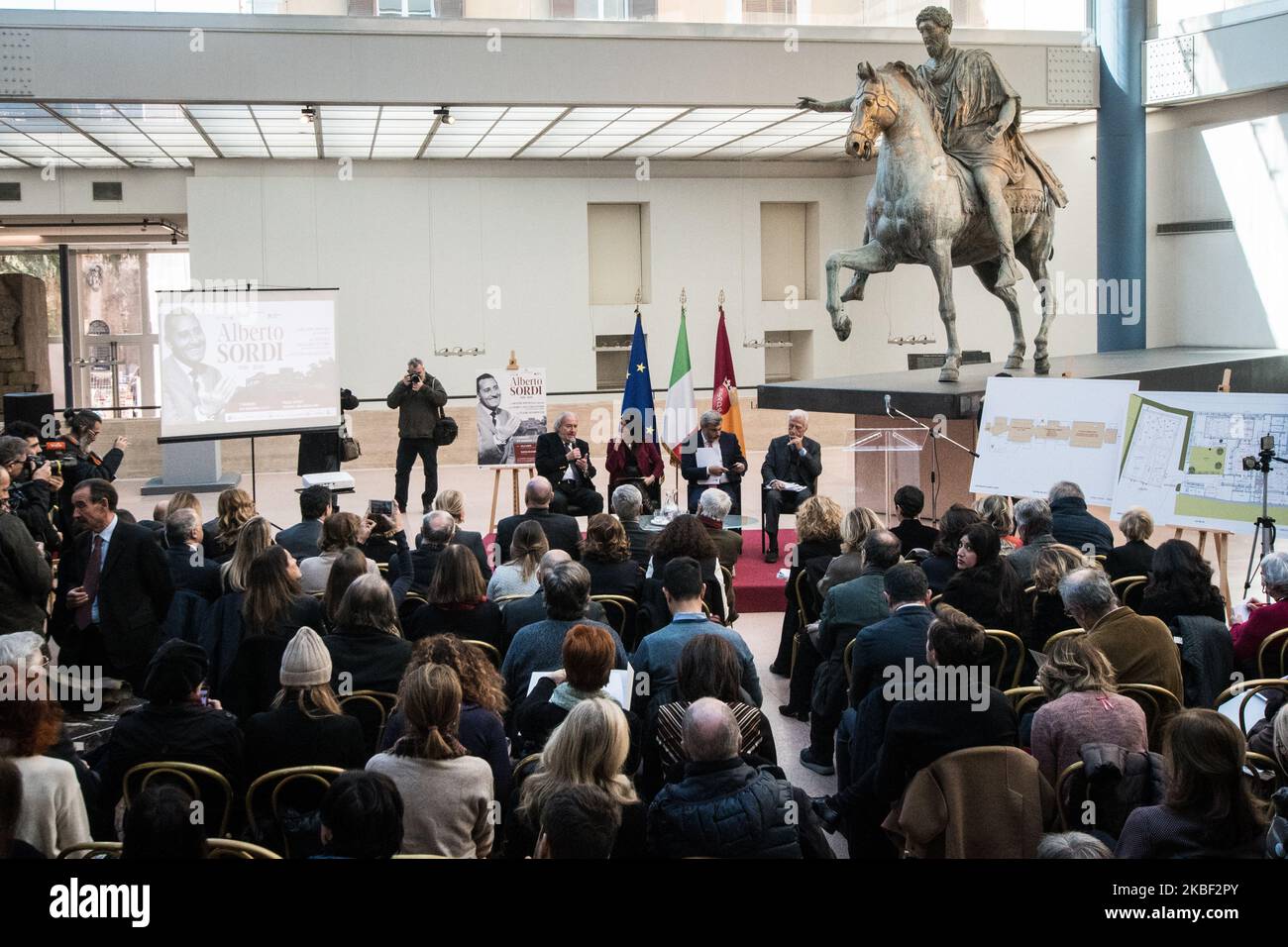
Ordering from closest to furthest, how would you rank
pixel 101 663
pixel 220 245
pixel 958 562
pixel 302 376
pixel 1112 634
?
pixel 1112 634, pixel 958 562, pixel 101 663, pixel 302 376, pixel 220 245

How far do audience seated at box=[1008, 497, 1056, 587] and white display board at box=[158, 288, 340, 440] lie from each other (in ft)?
23.2

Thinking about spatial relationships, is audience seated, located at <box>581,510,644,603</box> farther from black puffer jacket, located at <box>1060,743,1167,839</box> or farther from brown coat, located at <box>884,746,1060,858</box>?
black puffer jacket, located at <box>1060,743,1167,839</box>

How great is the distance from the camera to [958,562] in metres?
5.54

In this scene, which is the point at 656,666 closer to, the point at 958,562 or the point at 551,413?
the point at 958,562

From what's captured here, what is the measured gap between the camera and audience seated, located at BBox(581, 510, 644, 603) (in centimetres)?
595

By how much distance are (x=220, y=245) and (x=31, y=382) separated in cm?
633

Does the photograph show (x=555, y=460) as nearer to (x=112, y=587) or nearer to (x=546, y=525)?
(x=546, y=525)

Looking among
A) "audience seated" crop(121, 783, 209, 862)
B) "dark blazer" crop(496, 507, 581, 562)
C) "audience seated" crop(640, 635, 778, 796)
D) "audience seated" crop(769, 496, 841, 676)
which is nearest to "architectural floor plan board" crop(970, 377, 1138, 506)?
"audience seated" crop(769, 496, 841, 676)

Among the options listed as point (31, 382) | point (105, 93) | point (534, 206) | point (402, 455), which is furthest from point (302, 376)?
point (31, 382)

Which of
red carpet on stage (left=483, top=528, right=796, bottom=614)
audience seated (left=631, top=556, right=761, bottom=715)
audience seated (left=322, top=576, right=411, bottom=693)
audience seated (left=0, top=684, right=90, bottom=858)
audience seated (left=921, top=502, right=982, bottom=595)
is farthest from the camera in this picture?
red carpet on stage (left=483, top=528, right=796, bottom=614)

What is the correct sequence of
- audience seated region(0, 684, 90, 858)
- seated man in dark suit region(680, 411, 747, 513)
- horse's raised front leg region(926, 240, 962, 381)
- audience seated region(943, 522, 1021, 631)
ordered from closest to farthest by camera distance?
1. audience seated region(0, 684, 90, 858)
2. audience seated region(943, 522, 1021, 631)
3. horse's raised front leg region(926, 240, 962, 381)
4. seated man in dark suit region(680, 411, 747, 513)

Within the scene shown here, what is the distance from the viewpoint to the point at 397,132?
1466 cm

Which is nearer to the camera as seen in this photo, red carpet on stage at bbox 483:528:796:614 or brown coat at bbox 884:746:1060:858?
brown coat at bbox 884:746:1060:858

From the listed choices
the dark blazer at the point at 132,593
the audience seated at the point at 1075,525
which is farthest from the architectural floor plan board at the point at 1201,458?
the dark blazer at the point at 132,593
